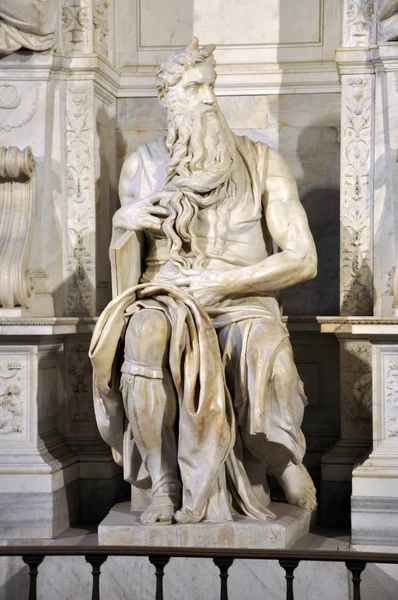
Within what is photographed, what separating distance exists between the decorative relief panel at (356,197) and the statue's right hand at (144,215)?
0.92 meters

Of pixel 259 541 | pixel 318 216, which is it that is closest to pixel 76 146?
pixel 318 216

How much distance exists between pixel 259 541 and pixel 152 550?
4.03 ft

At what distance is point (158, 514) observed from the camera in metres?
4.62

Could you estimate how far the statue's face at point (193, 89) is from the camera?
5.26 m

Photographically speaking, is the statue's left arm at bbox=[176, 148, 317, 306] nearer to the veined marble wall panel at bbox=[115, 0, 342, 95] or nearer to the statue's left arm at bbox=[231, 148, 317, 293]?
the statue's left arm at bbox=[231, 148, 317, 293]

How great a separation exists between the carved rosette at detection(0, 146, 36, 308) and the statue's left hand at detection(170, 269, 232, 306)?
81 cm

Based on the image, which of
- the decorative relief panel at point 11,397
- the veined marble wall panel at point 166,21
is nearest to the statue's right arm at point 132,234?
the decorative relief panel at point 11,397

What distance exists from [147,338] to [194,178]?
3.05 feet

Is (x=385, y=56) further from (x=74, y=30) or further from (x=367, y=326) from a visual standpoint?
(x=74, y=30)

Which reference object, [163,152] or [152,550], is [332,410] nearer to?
[163,152]

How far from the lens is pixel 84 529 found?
5.44m

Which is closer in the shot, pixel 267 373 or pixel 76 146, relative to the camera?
pixel 267 373

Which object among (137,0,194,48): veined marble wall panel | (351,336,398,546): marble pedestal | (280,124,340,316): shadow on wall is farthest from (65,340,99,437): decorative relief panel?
(137,0,194,48): veined marble wall panel

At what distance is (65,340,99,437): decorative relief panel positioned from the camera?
582 cm
